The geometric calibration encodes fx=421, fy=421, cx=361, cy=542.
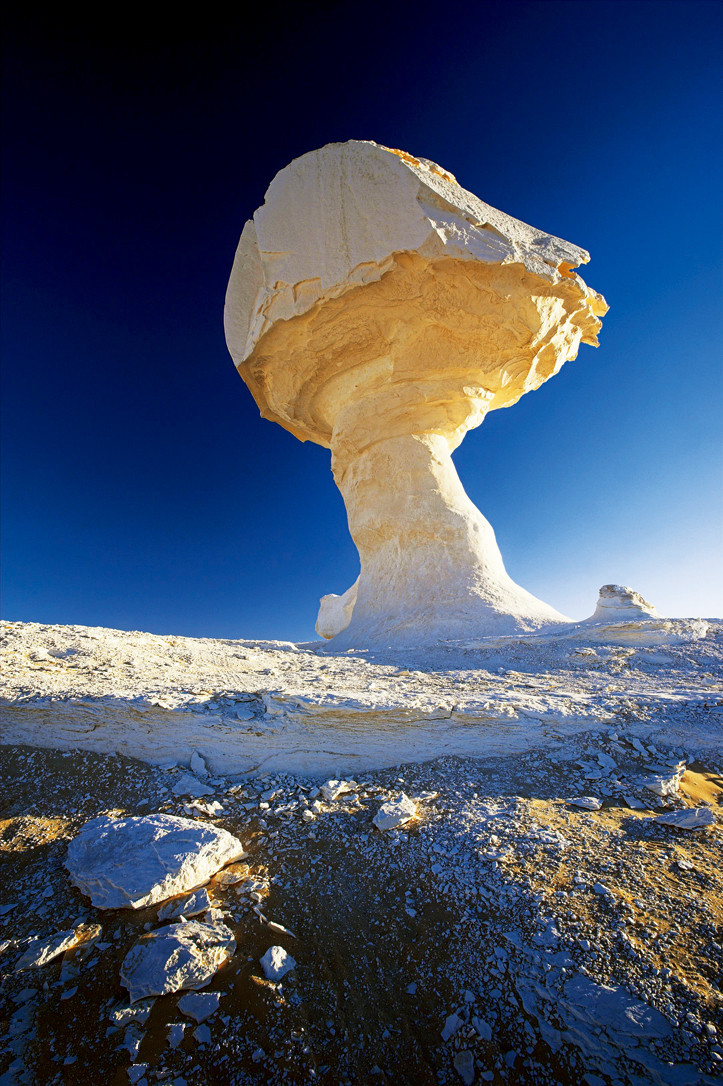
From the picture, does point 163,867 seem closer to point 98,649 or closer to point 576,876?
Result: point 576,876

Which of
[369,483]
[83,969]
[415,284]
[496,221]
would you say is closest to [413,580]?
[369,483]

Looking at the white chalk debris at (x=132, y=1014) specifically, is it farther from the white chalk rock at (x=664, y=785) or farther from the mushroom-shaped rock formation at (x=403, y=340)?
the mushroom-shaped rock formation at (x=403, y=340)

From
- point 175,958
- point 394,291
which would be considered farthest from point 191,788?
point 394,291

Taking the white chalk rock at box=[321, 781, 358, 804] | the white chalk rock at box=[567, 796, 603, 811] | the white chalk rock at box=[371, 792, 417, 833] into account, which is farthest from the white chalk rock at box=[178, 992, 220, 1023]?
the white chalk rock at box=[567, 796, 603, 811]

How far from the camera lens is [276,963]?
60.7 inches

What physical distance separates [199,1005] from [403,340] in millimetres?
9063

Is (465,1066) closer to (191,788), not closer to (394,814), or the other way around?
(394,814)

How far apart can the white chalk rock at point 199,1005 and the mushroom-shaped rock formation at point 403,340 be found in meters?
5.67

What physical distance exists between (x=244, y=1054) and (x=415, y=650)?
16.3 ft

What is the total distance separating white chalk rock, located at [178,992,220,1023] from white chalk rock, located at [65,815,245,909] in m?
0.43

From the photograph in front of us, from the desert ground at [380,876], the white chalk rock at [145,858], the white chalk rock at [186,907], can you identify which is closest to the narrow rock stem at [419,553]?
the desert ground at [380,876]

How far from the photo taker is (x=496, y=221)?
737cm

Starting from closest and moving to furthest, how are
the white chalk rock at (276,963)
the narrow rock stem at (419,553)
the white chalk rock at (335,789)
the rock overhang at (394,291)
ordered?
the white chalk rock at (276,963)
the white chalk rock at (335,789)
the rock overhang at (394,291)
the narrow rock stem at (419,553)

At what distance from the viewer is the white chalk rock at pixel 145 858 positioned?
1.78 meters
